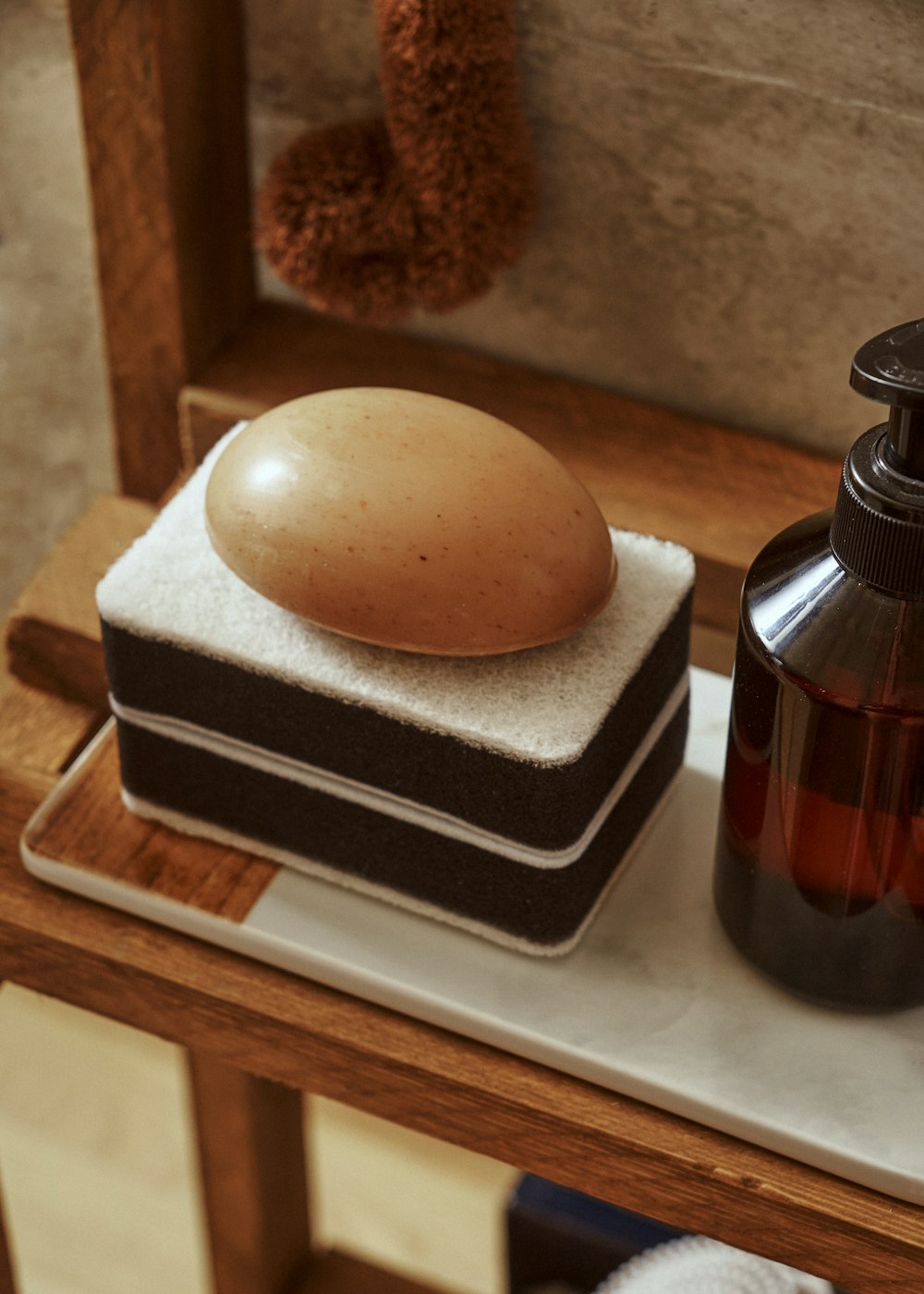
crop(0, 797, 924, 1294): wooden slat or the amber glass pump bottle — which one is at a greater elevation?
the amber glass pump bottle

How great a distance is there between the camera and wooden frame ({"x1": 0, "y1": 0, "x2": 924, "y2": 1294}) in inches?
20.6

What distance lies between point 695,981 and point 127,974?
0.20 metres

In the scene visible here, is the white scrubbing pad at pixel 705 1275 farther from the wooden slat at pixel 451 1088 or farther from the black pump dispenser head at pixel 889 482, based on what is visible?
the black pump dispenser head at pixel 889 482

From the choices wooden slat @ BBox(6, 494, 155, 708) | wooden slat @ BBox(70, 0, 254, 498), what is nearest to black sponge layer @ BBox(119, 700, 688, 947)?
wooden slat @ BBox(6, 494, 155, 708)

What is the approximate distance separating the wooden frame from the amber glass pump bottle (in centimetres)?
7

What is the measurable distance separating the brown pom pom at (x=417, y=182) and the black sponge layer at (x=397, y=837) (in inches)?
8.5

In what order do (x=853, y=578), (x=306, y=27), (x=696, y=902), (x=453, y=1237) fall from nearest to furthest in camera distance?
(x=853, y=578) → (x=696, y=902) → (x=306, y=27) → (x=453, y=1237)

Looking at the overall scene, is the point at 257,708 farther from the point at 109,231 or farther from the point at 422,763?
the point at 109,231

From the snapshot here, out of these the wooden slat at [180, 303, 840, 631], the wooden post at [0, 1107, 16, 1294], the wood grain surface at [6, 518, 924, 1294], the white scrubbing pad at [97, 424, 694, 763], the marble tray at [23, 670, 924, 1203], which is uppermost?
the white scrubbing pad at [97, 424, 694, 763]

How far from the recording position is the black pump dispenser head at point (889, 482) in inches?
16.8

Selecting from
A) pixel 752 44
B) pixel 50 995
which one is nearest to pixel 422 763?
pixel 50 995

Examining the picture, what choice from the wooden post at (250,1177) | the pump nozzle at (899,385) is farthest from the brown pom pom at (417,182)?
the wooden post at (250,1177)

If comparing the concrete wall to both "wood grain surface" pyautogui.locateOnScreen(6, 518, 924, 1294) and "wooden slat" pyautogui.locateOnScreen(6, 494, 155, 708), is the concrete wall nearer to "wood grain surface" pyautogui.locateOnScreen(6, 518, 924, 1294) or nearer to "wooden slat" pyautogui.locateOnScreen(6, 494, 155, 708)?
"wooden slat" pyautogui.locateOnScreen(6, 494, 155, 708)

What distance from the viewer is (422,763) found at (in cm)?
52
